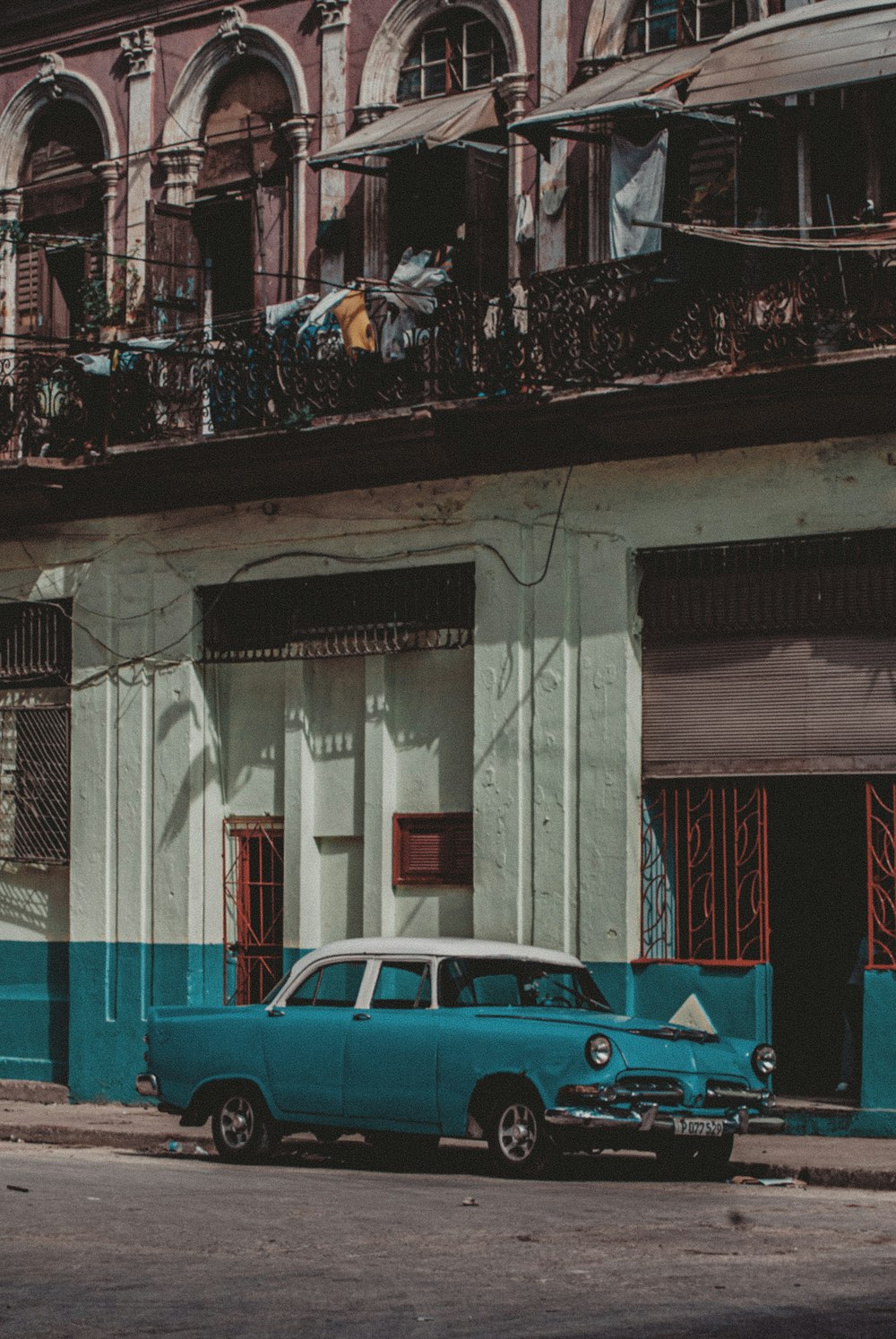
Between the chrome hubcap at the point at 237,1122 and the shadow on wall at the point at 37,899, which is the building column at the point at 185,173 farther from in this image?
the chrome hubcap at the point at 237,1122

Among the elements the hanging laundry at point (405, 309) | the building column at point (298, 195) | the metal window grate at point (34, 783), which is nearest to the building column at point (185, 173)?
the building column at point (298, 195)

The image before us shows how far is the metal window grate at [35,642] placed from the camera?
18.7 meters

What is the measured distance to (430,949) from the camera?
12.7 m

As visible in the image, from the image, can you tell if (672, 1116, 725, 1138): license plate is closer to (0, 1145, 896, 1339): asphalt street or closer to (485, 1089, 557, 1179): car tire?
(0, 1145, 896, 1339): asphalt street

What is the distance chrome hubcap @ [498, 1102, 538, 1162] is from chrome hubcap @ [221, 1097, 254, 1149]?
1.82 m

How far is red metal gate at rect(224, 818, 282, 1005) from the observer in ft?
57.2

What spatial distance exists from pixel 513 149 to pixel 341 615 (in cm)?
389

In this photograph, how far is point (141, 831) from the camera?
17.9 meters

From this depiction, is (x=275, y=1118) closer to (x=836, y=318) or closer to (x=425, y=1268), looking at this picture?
(x=425, y=1268)

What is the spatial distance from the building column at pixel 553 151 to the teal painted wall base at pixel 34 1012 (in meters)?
7.31

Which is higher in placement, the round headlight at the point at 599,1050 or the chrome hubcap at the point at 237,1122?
the round headlight at the point at 599,1050

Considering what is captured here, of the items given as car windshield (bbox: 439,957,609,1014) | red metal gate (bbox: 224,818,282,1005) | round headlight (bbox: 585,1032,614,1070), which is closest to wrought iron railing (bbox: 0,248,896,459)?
red metal gate (bbox: 224,818,282,1005)

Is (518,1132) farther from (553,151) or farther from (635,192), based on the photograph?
(553,151)

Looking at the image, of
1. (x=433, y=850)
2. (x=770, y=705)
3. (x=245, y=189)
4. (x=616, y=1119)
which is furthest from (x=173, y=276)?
(x=616, y=1119)
